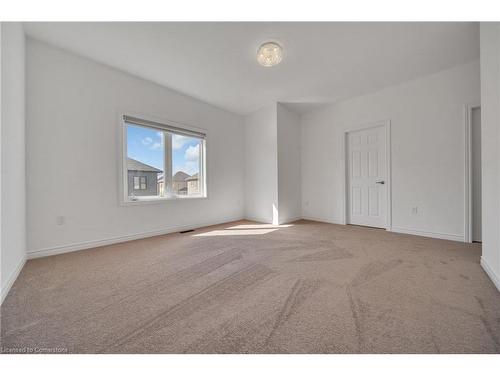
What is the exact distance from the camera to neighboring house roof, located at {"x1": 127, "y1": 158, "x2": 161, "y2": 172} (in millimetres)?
3064

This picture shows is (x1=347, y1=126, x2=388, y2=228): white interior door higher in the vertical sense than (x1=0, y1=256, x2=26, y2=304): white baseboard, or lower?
higher

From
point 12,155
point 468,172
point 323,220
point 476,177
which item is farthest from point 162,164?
point 476,177

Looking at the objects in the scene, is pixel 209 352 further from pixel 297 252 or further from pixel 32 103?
pixel 32 103

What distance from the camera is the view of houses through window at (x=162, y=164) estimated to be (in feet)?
10.3

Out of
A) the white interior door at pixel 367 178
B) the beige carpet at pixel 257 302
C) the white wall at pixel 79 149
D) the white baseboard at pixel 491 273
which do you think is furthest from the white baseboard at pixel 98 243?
the white baseboard at pixel 491 273

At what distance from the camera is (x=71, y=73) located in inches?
98.5

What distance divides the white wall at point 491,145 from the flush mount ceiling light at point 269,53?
6.08ft

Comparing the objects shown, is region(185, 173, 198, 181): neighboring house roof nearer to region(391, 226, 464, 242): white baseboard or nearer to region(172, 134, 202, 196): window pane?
region(172, 134, 202, 196): window pane

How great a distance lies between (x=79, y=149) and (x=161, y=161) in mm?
1125

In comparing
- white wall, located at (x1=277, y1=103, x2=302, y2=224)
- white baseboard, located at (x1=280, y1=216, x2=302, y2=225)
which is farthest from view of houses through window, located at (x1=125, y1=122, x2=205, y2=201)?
white baseboard, located at (x1=280, y1=216, x2=302, y2=225)

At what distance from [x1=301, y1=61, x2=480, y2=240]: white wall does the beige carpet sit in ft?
2.43

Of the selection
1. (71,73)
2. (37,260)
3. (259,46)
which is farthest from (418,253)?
(71,73)

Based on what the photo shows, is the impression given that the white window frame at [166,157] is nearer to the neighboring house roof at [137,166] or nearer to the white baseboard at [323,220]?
the neighboring house roof at [137,166]

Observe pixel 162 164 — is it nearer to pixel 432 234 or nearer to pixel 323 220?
pixel 323 220
